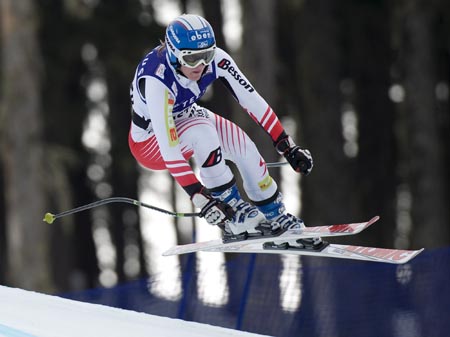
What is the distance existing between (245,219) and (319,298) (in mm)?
1564

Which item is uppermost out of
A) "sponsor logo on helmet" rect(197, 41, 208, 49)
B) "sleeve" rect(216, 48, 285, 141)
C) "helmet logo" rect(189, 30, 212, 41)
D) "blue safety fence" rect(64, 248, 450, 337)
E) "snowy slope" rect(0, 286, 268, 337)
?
"helmet logo" rect(189, 30, 212, 41)

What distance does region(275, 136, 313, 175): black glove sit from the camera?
26.4ft

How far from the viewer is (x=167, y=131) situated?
25.0 ft

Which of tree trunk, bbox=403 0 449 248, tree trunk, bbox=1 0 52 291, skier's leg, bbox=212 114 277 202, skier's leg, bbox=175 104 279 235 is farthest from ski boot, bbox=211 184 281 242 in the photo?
tree trunk, bbox=403 0 449 248

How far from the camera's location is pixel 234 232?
827 cm

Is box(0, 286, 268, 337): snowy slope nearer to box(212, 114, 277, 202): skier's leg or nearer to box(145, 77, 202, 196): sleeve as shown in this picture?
box(145, 77, 202, 196): sleeve

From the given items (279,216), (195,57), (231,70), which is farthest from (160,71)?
(279,216)

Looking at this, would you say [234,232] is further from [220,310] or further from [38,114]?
[38,114]

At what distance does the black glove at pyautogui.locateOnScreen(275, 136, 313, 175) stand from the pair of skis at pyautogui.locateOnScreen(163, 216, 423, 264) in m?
0.43

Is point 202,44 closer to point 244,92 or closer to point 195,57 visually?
point 195,57

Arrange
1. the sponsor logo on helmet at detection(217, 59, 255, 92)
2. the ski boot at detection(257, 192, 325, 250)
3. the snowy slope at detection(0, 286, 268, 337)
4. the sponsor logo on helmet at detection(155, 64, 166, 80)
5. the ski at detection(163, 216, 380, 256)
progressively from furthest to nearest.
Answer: the ski boot at detection(257, 192, 325, 250) → the sponsor logo on helmet at detection(217, 59, 255, 92) → the ski at detection(163, 216, 380, 256) → the sponsor logo on helmet at detection(155, 64, 166, 80) → the snowy slope at detection(0, 286, 268, 337)

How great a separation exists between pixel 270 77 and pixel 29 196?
13.1ft

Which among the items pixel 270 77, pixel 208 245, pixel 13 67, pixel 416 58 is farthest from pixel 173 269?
pixel 416 58

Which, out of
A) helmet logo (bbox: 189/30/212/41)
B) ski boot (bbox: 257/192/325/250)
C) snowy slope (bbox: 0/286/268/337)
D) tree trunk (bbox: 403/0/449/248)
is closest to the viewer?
snowy slope (bbox: 0/286/268/337)
